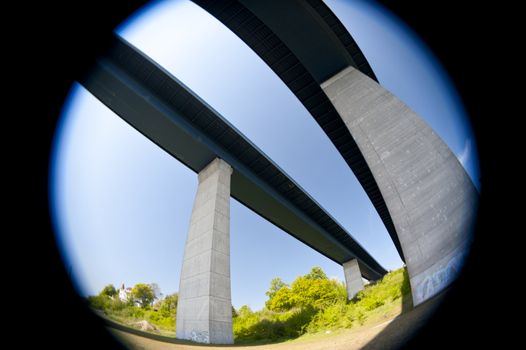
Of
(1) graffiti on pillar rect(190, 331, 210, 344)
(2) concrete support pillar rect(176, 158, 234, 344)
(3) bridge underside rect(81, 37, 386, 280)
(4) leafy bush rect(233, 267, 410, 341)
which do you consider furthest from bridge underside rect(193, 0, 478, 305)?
(1) graffiti on pillar rect(190, 331, 210, 344)

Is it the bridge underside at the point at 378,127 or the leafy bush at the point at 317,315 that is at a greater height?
the bridge underside at the point at 378,127

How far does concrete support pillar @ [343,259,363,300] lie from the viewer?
30516mm

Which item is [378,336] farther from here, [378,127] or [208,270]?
[378,127]

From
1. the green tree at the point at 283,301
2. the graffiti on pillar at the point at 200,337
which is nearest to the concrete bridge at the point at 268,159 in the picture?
the graffiti on pillar at the point at 200,337

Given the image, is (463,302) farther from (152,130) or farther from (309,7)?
(152,130)

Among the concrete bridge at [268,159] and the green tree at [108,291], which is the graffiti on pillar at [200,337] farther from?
the green tree at [108,291]

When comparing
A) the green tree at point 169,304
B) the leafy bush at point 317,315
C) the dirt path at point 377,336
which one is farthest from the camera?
the green tree at point 169,304

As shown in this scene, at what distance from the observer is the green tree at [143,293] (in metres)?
28.4

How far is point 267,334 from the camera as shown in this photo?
12867 millimetres

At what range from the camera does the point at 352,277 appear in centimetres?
3234

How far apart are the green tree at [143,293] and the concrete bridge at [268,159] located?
2122 cm

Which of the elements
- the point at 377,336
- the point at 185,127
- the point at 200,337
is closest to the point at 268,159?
the point at 185,127

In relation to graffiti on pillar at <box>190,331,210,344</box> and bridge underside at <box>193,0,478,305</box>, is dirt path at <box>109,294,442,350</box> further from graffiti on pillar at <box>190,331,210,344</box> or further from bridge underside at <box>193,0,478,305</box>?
bridge underside at <box>193,0,478,305</box>

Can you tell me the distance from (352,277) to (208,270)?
28.4m
